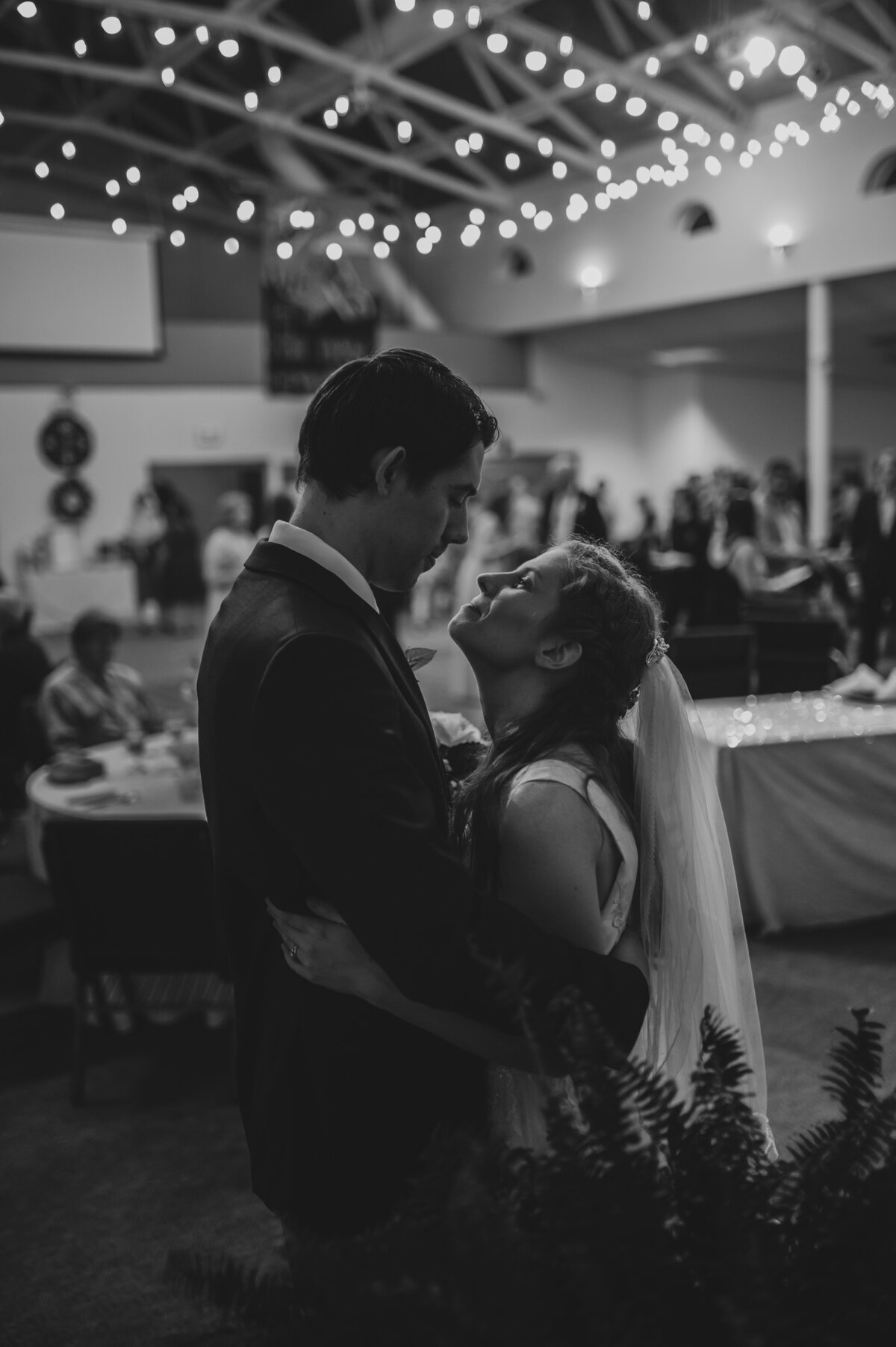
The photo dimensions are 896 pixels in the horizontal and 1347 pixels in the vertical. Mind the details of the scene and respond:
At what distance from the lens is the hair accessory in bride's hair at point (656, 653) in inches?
64.5

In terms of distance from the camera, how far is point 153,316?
15.9 metres

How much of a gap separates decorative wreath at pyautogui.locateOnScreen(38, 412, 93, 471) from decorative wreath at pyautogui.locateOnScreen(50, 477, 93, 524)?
0.23 m

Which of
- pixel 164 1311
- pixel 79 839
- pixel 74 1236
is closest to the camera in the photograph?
pixel 164 1311

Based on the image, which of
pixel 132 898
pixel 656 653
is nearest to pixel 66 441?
pixel 132 898

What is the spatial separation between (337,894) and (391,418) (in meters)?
0.49

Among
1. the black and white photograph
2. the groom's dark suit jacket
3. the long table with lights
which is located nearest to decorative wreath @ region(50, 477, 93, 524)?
the black and white photograph

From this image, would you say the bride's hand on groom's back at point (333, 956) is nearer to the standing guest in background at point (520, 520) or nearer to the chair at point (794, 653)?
the chair at point (794, 653)

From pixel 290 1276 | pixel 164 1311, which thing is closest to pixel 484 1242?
pixel 290 1276

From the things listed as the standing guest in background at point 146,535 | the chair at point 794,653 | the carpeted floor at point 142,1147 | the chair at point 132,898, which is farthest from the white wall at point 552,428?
the chair at point 132,898

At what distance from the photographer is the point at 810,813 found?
439cm

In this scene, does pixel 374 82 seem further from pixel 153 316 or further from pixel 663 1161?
pixel 663 1161

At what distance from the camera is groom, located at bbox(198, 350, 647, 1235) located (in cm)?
110

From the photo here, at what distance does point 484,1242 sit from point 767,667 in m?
5.69

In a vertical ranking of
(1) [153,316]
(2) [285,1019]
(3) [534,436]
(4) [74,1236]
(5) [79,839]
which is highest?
(1) [153,316]
